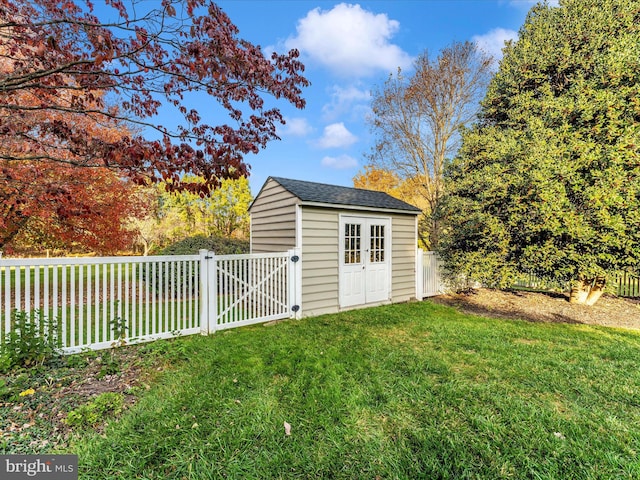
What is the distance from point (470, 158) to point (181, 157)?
7.13 meters

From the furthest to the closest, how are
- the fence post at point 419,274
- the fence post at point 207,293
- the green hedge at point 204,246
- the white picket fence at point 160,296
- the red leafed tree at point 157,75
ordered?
the green hedge at point 204,246 < the fence post at point 419,274 < the fence post at point 207,293 < the white picket fence at point 160,296 < the red leafed tree at point 157,75

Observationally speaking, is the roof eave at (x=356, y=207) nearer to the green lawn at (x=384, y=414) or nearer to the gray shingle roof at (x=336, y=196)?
the gray shingle roof at (x=336, y=196)

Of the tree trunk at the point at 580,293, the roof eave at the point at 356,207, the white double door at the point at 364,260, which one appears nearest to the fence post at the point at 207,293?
the roof eave at the point at 356,207

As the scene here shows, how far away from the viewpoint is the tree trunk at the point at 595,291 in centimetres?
638

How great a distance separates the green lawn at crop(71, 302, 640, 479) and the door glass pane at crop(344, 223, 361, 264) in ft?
8.42

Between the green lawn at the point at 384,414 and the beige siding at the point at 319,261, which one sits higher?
the beige siding at the point at 319,261

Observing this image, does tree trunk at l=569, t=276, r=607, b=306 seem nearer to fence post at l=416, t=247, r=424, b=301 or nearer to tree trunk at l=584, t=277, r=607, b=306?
tree trunk at l=584, t=277, r=607, b=306

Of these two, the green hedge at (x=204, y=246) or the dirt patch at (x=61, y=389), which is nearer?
the dirt patch at (x=61, y=389)

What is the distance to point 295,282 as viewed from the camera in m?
5.70

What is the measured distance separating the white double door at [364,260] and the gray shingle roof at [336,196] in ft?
1.16

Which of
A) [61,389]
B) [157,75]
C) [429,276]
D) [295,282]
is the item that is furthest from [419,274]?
[61,389]

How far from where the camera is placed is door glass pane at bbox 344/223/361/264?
20.8 ft

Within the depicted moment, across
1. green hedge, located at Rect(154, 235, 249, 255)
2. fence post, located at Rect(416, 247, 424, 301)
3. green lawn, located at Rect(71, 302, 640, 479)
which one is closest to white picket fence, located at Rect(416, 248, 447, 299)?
fence post, located at Rect(416, 247, 424, 301)

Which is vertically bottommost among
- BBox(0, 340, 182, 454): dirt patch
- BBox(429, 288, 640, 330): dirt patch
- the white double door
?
BBox(429, 288, 640, 330): dirt patch
